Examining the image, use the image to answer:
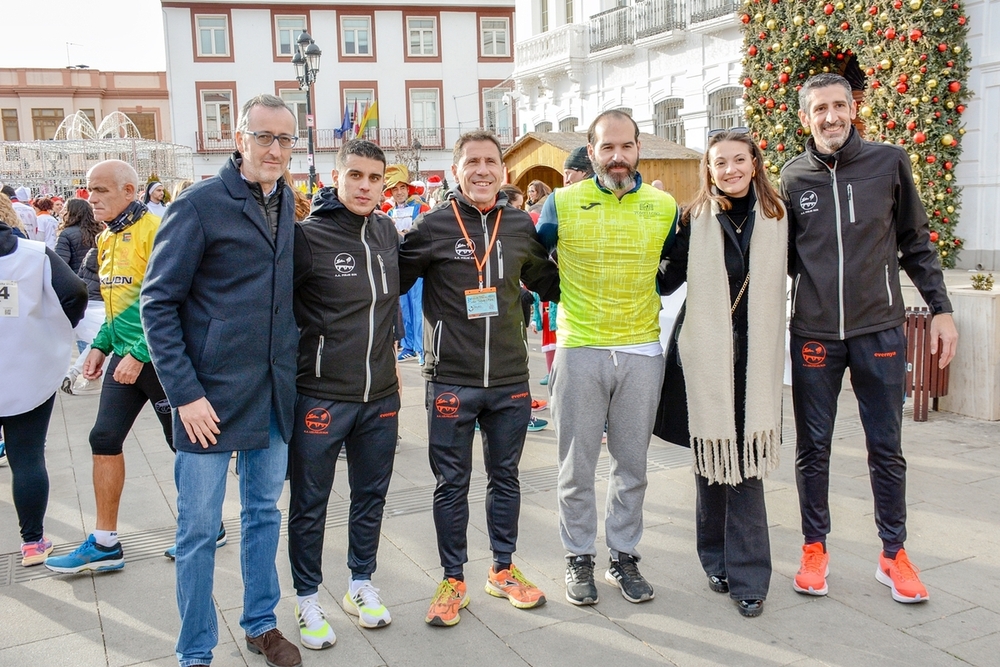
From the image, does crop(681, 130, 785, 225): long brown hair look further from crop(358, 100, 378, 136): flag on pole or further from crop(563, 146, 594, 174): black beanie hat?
crop(358, 100, 378, 136): flag on pole

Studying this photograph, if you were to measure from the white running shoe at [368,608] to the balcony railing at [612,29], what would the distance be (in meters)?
17.8

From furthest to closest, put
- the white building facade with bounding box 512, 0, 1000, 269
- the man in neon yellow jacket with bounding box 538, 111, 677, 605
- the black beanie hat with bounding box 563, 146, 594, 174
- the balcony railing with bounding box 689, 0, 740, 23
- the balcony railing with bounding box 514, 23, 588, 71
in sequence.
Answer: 1. the balcony railing with bounding box 514, 23, 588, 71
2. the balcony railing with bounding box 689, 0, 740, 23
3. the white building facade with bounding box 512, 0, 1000, 269
4. the black beanie hat with bounding box 563, 146, 594, 174
5. the man in neon yellow jacket with bounding box 538, 111, 677, 605

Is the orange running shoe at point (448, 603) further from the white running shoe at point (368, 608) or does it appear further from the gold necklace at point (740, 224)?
the gold necklace at point (740, 224)

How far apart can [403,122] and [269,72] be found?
613cm

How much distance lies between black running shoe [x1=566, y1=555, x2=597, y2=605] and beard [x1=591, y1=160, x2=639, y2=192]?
156 centimetres

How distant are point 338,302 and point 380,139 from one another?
35638 mm

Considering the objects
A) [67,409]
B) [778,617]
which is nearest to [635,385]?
[778,617]

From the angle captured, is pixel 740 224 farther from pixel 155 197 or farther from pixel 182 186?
pixel 155 197

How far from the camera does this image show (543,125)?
23656 millimetres

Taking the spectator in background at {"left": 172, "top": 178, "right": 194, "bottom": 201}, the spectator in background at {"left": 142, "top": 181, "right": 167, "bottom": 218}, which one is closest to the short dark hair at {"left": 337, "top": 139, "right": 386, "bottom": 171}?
the spectator in background at {"left": 172, "top": 178, "right": 194, "bottom": 201}

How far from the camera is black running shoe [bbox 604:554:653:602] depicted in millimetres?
3529

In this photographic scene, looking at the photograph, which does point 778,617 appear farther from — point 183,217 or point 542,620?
point 183,217

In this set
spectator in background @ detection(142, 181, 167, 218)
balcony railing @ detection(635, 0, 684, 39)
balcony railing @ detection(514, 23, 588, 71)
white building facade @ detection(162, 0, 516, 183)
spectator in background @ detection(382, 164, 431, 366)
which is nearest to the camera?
spectator in background @ detection(382, 164, 431, 366)

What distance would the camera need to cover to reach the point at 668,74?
60.2 ft
